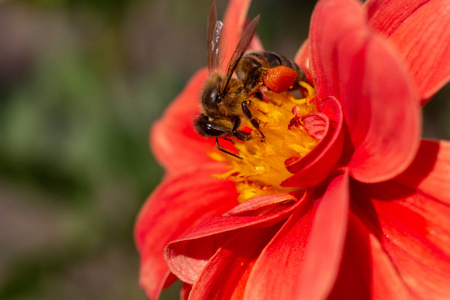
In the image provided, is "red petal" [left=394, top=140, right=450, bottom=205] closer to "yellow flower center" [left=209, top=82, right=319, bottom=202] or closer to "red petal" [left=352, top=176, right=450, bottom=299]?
"red petal" [left=352, top=176, right=450, bottom=299]

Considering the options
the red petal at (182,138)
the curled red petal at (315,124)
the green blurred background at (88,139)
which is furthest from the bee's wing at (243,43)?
the green blurred background at (88,139)

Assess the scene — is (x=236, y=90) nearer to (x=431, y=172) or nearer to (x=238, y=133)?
(x=238, y=133)

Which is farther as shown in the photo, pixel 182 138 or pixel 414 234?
pixel 182 138

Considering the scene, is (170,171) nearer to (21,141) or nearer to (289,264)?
(289,264)

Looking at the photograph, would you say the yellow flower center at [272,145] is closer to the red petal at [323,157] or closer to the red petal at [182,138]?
the red petal at [323,157]

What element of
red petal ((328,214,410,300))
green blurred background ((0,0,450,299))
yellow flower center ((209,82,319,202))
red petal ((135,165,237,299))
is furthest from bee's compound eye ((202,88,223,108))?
green blurred background ((0,0,450,299))

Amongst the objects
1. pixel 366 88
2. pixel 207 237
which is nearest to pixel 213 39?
pixel 207 237
